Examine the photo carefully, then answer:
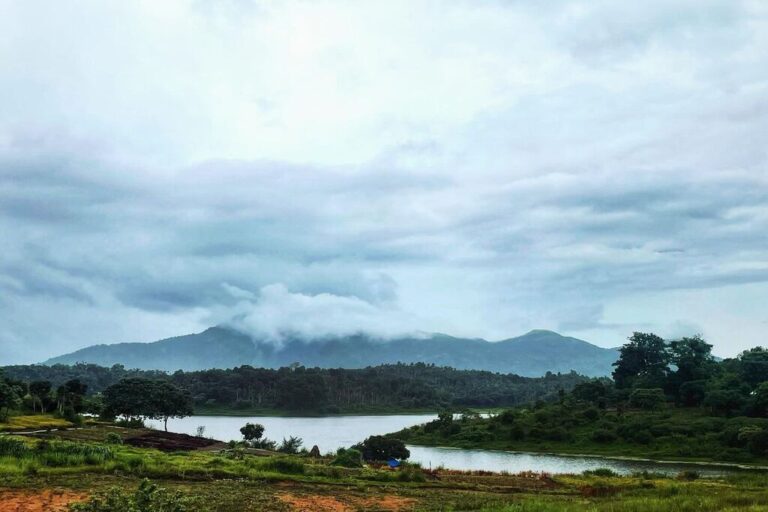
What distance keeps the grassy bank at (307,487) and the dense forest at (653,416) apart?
39.1 metres

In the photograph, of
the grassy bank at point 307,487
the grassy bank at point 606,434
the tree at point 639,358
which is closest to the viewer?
the grassy bank at point 307,487

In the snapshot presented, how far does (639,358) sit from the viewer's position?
125m

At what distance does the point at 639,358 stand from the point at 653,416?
117 feet

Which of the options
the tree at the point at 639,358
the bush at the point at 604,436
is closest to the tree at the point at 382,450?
the bush at the point at 604,436

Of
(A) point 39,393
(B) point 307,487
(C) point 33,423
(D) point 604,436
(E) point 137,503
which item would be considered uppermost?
(A) point 39,393

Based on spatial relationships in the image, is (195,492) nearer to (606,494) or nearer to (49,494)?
(49,494)

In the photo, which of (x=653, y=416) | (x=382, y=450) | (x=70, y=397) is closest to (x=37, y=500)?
(x=382, y=450)

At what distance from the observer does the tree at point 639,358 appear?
4788 inches

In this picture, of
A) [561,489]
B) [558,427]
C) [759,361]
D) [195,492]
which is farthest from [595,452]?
[195,492]

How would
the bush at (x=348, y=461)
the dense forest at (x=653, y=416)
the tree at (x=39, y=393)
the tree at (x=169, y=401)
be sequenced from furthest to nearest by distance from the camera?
the tree at (x=169, y=401) < the dense forest at (x=653, y=416) < the tree at (x=39, y=393) < the bush at (x=348, y=461)

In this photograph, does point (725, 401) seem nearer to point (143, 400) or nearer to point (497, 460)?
point (497, 460)

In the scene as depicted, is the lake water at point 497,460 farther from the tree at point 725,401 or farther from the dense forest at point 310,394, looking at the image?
the dense forest at point 310,394

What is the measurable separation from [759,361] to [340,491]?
97.7 m

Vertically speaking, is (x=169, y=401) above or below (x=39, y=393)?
below
